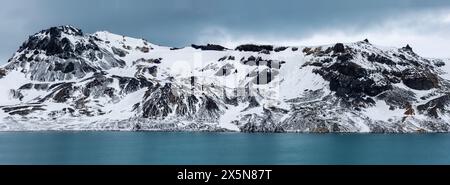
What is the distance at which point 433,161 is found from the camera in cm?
15325

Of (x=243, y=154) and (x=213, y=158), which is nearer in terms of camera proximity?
(x=213, y=158)
